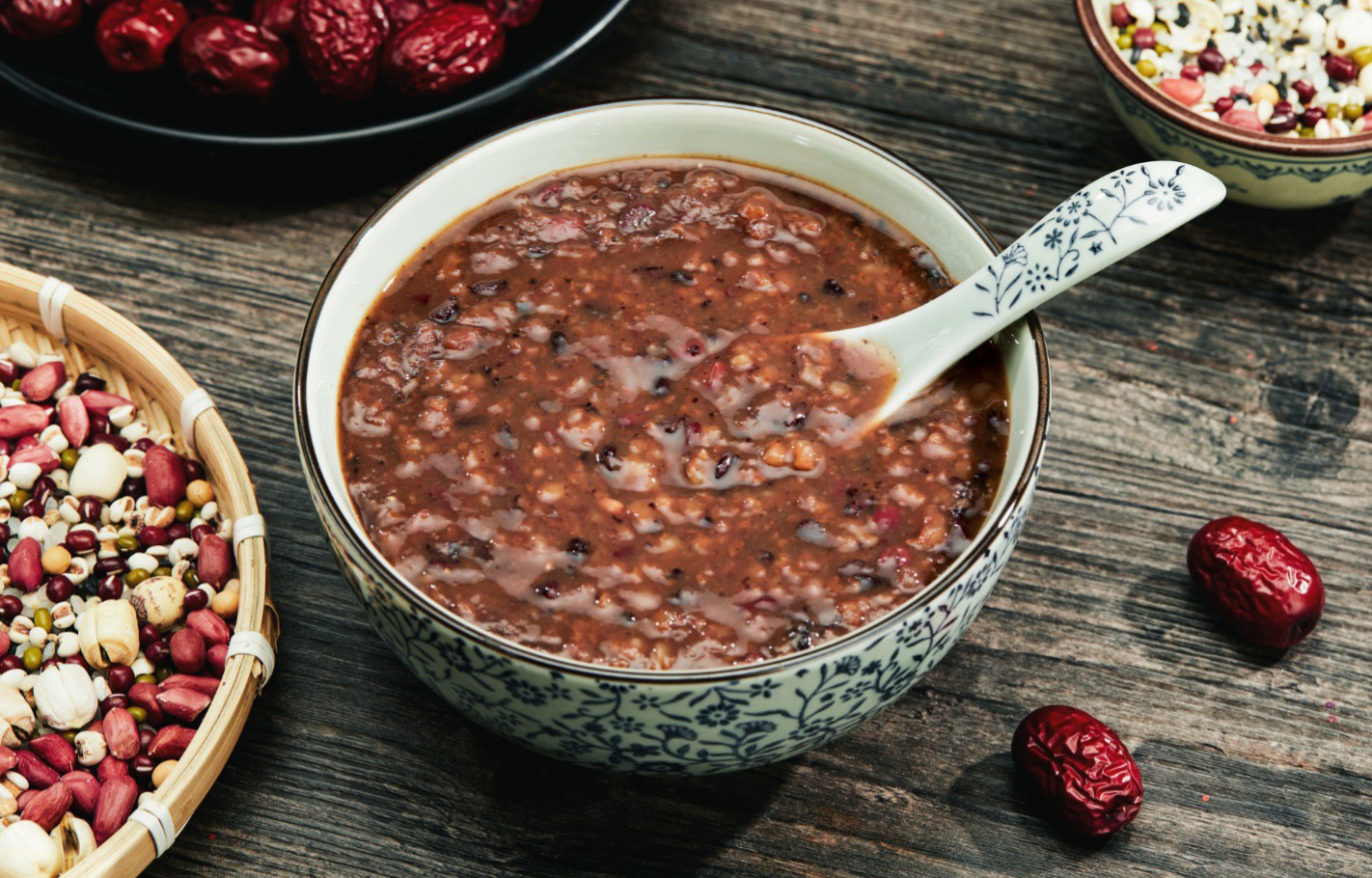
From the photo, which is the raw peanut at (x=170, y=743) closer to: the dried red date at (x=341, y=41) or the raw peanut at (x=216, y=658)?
the raw peanut at (x=216, y=658)

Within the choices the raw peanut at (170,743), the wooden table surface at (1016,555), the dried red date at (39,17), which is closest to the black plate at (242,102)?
the dried red date at (39,17)

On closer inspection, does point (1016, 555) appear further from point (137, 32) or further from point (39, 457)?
point (137, 32)

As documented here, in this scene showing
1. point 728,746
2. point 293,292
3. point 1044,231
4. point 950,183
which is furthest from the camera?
point 950,183

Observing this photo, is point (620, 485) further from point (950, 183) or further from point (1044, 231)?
point (950, 183)

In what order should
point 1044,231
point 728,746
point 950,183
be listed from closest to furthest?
point 728,746 → point 1044,231 → point 950,183

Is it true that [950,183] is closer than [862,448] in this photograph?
No

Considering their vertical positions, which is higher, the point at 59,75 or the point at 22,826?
the point at 59,75

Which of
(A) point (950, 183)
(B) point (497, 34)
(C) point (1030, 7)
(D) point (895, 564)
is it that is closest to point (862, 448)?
(D) point (895, 564)
